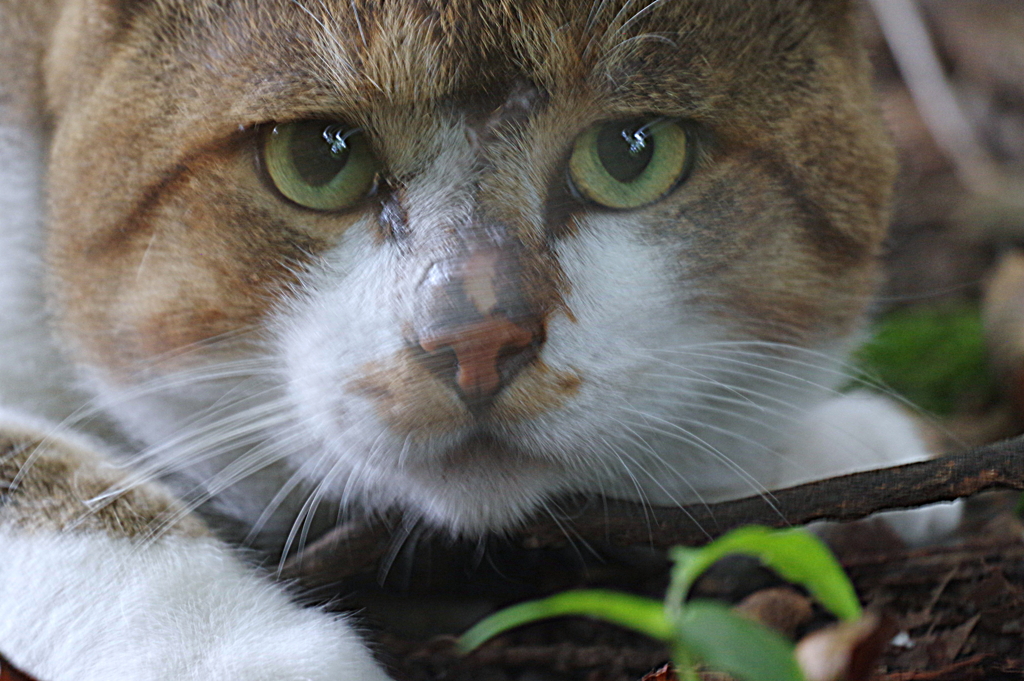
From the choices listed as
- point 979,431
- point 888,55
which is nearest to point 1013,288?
point 979,431

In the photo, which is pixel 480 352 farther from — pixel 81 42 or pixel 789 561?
pixel 81 42

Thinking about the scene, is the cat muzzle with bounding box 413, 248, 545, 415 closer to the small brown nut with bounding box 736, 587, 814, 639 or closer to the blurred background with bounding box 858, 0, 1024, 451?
the small brown nut with bounding box 736, 587, 814, 639

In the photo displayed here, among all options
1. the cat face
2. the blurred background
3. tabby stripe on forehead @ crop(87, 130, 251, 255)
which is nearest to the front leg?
the cat face

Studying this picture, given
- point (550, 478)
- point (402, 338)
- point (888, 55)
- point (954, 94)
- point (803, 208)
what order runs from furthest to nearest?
1. point (888, 55)
2. point (954, 94)
3. point (803, 208)
4. point (550, 478)
5. point (402, 338)

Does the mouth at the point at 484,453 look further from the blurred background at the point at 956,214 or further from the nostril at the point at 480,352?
the blurred background at the point at 956,214

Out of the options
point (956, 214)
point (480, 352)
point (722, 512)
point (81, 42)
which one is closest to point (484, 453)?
point (480, 352)

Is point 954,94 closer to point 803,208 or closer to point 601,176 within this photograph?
point 803,208

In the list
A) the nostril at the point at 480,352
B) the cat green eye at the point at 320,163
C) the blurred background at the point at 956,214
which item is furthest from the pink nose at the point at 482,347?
the blurred background at the point at 956,214
